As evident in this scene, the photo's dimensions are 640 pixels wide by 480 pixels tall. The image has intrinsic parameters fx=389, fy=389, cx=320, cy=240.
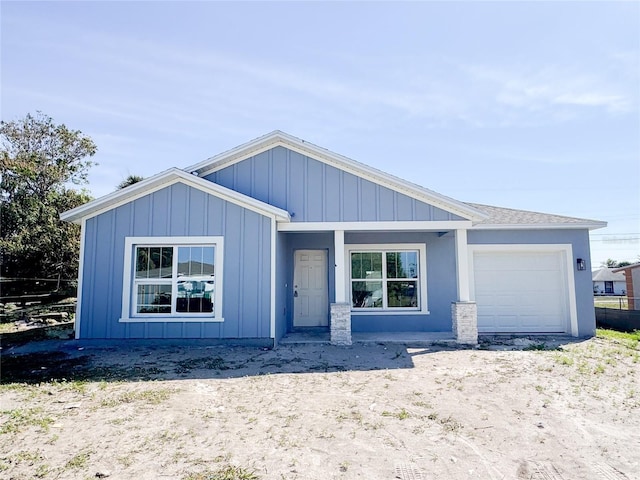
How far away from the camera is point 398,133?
14438 mm

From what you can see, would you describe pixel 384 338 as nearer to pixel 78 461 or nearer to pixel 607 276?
pixel 78 461

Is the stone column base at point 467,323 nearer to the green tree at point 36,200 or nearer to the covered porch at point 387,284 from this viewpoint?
the covered porch at point 387,284

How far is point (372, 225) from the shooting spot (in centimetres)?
861

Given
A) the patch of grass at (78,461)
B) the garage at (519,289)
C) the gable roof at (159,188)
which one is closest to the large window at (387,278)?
the garage at (519,289)

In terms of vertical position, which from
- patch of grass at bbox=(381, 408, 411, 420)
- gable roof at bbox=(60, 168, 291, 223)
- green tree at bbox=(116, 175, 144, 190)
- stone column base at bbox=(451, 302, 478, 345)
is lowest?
patch of grass at bbox=(381, 408, 411, 420)

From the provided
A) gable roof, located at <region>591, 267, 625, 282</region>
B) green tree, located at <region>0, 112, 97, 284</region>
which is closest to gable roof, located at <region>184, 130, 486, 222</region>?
green tree, located at <region>0, 112, 97, 284</region>

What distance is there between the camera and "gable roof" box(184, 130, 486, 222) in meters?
8.51

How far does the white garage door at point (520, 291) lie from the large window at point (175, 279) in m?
6.64

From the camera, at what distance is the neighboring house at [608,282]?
1801 inches

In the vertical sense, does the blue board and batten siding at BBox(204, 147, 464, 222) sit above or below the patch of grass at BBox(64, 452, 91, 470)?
above

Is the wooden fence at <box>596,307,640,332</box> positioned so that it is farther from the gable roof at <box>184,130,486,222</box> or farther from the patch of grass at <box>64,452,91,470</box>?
the patch of grass at <box>64,452,91,470</box>

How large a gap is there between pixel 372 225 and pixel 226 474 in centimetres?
633

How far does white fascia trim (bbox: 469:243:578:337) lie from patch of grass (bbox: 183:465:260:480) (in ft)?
26.5

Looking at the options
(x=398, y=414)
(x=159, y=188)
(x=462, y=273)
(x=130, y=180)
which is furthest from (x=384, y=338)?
(x=130, y=180)
